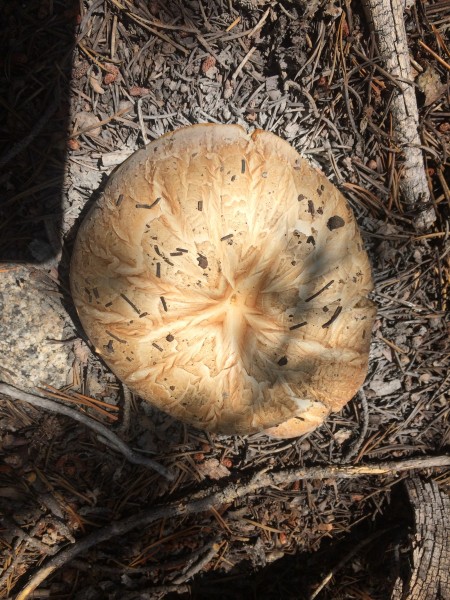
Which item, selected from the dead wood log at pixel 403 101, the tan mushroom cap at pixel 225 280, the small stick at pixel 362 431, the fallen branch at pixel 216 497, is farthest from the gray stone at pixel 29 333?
the dead wood log at pixel 403 101

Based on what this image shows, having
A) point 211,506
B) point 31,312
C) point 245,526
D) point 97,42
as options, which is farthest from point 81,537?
point 97,42

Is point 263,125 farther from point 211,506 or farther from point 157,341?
point 211,506

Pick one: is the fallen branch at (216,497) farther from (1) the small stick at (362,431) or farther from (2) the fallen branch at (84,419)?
(2) the fallen branch at (84,419)

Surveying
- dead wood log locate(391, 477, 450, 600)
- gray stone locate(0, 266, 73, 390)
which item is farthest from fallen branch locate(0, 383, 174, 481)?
dead wood log locate(391, 477, 450, 600)

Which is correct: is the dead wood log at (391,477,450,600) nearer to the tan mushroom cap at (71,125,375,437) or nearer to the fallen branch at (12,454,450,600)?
the fallen branch at (12,454,450,600)

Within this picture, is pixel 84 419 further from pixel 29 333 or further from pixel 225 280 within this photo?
pixel 225 280

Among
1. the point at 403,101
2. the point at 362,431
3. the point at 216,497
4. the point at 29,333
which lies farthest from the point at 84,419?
the point at 403,101
